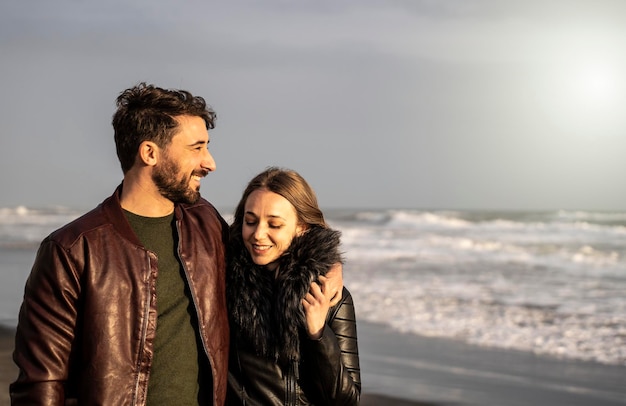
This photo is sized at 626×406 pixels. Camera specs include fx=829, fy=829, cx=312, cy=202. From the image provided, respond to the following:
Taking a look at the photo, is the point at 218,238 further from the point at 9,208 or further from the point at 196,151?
the point at 9,208

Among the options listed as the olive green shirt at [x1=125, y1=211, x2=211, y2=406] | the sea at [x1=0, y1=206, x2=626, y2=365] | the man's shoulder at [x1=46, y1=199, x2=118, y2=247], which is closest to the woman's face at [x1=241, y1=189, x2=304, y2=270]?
the olive green shirt at [x1=125, y1=211, x2=211, y2=406]

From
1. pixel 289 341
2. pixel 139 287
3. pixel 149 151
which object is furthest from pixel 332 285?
pixel 149 151

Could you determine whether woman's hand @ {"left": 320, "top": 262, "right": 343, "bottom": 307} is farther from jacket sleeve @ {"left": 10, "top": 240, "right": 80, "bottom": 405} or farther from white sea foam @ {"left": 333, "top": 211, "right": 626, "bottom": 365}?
white sea foam @ {"left": 333, "top": 211, "right": 626, "bottom": 365}

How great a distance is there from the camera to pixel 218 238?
3.15 metres

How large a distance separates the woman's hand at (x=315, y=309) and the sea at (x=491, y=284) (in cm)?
557

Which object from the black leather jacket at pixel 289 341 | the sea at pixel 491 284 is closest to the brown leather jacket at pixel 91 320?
the black leather jacket at pixel 289 341

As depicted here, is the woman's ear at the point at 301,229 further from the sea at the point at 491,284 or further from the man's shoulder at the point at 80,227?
the sea at the point at 491,284

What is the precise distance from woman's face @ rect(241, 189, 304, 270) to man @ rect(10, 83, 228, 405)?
17 cm

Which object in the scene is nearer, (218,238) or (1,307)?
(218,238)

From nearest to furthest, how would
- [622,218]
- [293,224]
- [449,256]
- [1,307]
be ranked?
[293,224] → [1,307] → [449,256] → [622,218]

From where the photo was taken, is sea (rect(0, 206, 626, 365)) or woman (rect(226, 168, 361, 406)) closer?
woman (rect(226, 168, 361, 406))

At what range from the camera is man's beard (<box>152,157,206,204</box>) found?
296 cm

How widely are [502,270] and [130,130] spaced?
13.0 m

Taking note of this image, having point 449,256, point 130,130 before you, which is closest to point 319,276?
point 130,130
